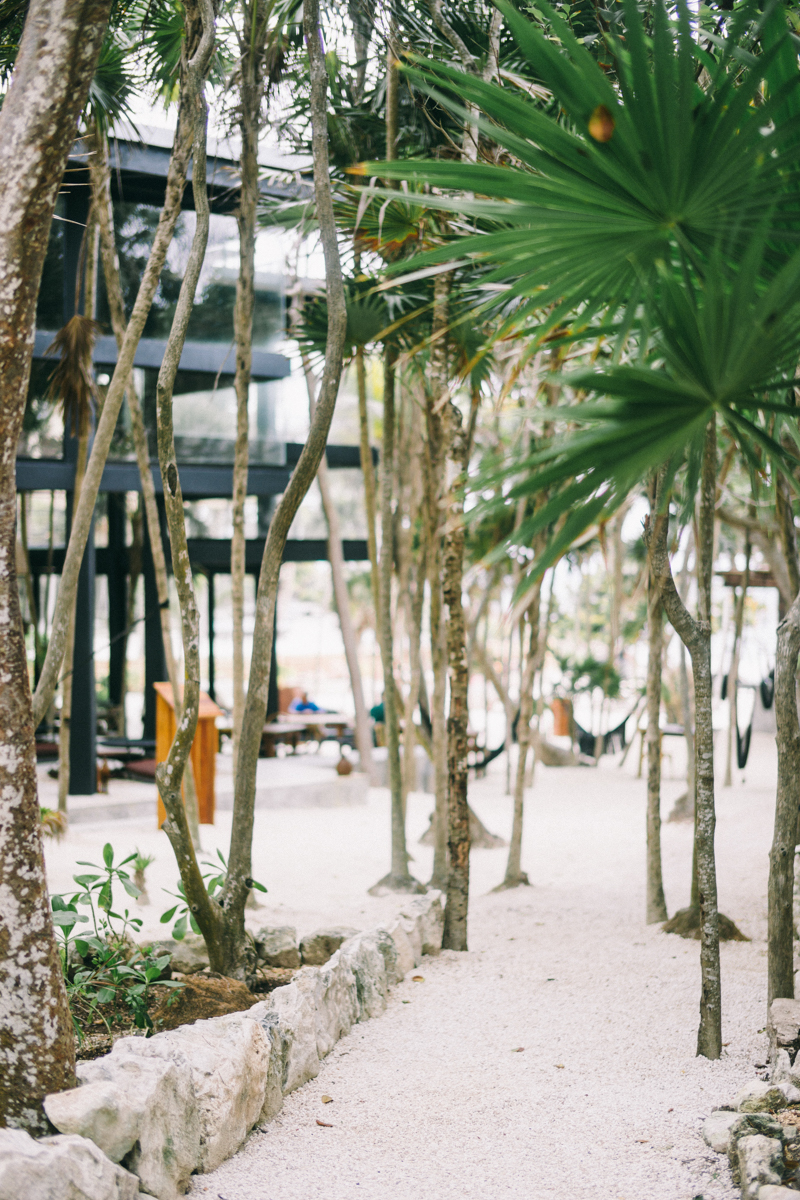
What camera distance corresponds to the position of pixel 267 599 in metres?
3.63

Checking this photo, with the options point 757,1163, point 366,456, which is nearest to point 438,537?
point 366,456

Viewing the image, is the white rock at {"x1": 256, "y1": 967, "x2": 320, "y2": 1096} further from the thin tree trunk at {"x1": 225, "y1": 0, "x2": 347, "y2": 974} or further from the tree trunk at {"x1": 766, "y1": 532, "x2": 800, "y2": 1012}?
the tree trunk at {"x1": 766, "y1": 532, "x2": 800, "y2": 1012}

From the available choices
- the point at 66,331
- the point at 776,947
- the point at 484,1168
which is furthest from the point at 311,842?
the point at 484,1168

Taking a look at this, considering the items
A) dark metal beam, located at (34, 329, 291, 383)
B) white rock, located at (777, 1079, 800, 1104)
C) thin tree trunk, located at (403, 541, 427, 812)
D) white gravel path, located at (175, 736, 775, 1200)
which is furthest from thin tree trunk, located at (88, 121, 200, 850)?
white rock, located at (777, 1079, 800, 1104)

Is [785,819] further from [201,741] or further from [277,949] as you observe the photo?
[201,741]

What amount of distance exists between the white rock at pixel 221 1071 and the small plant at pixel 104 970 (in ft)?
1.34

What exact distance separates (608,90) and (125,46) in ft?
13.7

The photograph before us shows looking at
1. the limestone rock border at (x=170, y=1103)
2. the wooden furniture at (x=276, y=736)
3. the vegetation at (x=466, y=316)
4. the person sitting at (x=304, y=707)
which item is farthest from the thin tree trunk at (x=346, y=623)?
the limestone rock border at (x=170, y=1103)

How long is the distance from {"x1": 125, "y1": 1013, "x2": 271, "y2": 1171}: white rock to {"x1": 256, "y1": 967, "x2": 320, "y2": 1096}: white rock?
6.6 inches

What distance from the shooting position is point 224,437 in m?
9.52

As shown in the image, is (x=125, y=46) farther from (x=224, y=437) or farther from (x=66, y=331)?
(x=224, y=437)

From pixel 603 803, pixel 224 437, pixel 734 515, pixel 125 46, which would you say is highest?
pixel 125 46

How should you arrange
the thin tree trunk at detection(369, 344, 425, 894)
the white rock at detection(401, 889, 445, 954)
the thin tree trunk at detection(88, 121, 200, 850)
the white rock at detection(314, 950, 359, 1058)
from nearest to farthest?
the white rock at detection(314, 950, 359, 1058) < the white rock at detection(401, 889, 445, 954) < the thin tree trunk at detection(88, 121, 200, 850) < the thin tree trunk at detection(369, 344, 425, 894)

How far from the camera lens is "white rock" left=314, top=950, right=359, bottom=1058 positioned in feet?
10.4
